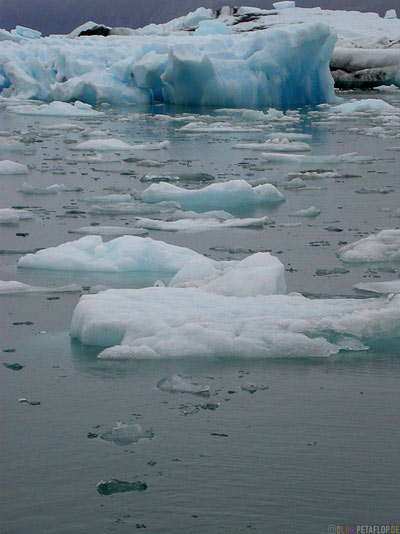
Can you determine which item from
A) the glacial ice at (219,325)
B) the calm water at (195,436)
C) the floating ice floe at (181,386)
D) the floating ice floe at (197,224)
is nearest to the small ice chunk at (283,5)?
the floating ice floe at (197,224)

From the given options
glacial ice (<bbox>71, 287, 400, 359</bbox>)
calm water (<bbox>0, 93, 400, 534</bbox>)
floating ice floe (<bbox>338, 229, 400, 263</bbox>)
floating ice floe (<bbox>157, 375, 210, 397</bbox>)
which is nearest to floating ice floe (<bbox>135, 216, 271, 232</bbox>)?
floating ice floe (<bbox>338, 229, 400, 263</bbox>)

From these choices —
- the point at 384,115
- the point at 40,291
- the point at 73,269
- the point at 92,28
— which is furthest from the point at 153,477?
the point at 92,28

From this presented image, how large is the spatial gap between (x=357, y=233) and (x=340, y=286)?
167 centimetres

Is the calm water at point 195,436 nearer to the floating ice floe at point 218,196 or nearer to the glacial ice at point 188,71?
the floating ice floe at point 218,196

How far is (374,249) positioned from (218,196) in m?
2.54

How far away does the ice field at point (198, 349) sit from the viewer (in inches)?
104

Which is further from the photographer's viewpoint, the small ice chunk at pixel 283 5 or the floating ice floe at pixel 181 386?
the small ice chunk at pixel 283 5

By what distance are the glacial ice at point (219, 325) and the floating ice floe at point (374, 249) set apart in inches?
52.9

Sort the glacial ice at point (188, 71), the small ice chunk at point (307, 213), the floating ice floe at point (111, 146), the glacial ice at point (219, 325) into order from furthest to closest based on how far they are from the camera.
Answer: the glacial ice at point (188, 71)
the floating ice floe at point (111, 146)
the small ice chunk at point (307, 213)
the glacial ice at point (219, 325)

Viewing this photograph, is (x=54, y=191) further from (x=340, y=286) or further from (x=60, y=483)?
(x=60, y=483)

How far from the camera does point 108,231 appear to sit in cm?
648

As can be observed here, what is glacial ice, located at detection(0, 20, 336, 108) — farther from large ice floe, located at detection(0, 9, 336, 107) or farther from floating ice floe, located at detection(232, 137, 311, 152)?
floating ice floe, located at detection(232, 137, 311, 152)

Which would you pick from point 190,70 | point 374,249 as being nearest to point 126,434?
point 374,249

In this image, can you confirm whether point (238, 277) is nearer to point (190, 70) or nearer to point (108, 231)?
point (108, 231)
